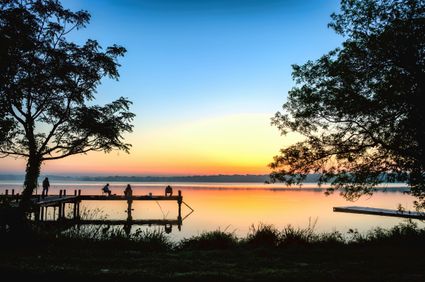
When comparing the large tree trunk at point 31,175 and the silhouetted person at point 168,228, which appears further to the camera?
the silhouetted person at point 168,228

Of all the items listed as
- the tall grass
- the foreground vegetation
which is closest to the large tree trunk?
the foreground vegetation

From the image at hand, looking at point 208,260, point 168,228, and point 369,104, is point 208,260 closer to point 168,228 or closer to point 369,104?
point 369,104

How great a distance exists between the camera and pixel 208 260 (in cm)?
1188

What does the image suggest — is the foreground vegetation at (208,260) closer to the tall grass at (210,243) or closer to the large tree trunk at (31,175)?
the tall grass at (210,243)

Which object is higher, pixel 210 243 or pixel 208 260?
pixel 208 260

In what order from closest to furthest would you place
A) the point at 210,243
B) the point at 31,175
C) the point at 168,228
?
the point at 210,243
the point at 31,175
the point at 168,228

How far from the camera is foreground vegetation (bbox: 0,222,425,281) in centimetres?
942

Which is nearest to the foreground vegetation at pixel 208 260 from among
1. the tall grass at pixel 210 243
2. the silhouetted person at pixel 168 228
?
the tall grass at pixel 210 243

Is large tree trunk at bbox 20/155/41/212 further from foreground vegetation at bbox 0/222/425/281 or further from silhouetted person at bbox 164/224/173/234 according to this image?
silhouetted person at bbox 164/224/173/234

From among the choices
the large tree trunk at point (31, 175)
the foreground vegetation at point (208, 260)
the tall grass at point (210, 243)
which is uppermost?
the large tree trunk at point (31, 175)

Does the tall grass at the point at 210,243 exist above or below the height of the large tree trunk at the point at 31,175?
below

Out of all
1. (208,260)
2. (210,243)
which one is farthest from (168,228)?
(208,260)

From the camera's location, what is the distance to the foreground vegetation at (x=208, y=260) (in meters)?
9.42

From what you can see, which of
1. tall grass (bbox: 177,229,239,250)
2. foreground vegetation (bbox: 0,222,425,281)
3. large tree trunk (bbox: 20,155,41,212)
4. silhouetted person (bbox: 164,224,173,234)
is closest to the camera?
foreground vegetation (bbox: 0,222,425,281)
